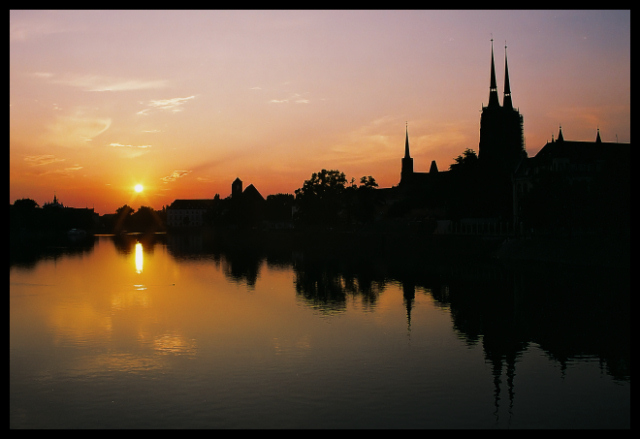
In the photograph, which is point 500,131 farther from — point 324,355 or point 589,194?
point 324,355

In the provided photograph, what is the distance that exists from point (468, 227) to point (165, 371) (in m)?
83.5

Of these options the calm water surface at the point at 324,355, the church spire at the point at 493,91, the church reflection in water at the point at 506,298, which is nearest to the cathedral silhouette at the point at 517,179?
the church spire at the point at 493,91

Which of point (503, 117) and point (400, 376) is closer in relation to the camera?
point (400, 376)

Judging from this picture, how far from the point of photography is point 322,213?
156750 millimetres

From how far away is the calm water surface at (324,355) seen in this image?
18766 millimetres

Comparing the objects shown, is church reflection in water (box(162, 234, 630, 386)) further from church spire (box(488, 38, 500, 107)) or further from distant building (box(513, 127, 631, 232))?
church spire (box(488, 38, 500, 107))

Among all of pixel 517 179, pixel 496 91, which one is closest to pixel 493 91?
pixel 496 91

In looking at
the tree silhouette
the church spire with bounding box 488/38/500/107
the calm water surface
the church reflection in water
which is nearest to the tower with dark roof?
the church spire with bounding box 488/38/500/107

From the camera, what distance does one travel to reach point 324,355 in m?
26.0

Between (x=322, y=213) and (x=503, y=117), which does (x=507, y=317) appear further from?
(x=503, y=117)

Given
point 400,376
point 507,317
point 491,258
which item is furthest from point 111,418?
point 491,258

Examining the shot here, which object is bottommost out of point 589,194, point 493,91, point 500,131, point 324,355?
point 324,355

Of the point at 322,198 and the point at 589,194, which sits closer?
the point at 589,194

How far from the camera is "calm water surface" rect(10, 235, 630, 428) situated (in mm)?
18766
